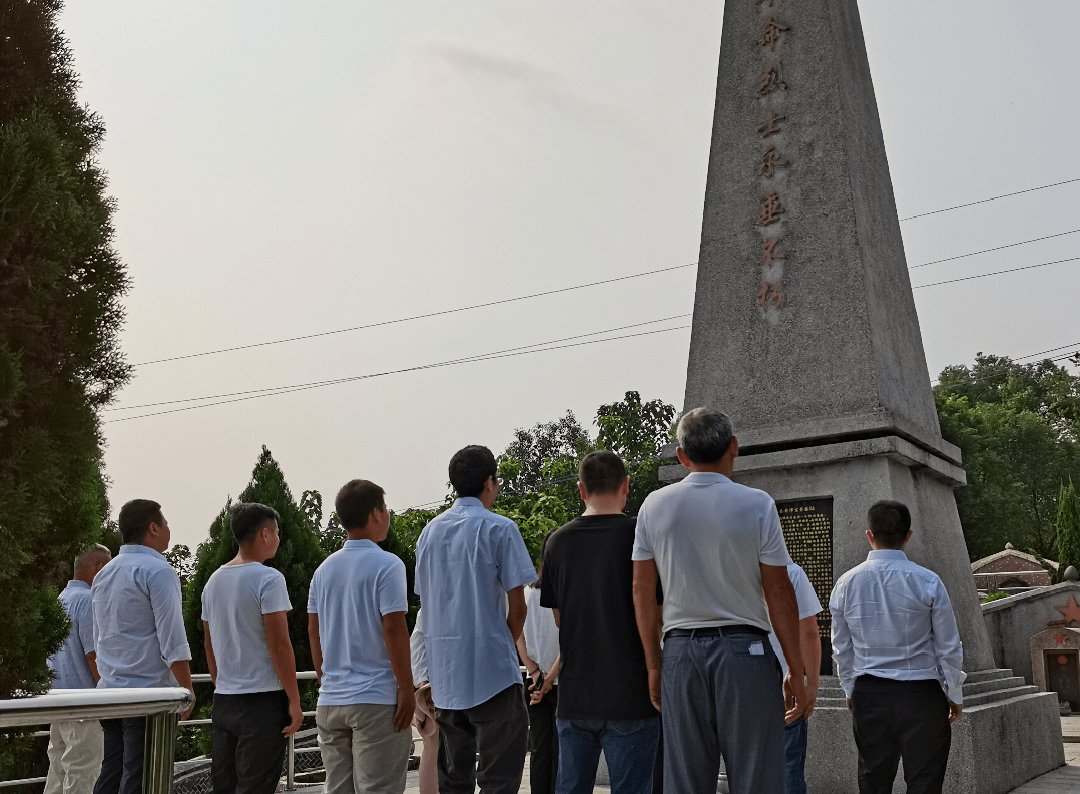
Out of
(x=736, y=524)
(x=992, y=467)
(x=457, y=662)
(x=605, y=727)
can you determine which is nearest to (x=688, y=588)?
(x=736, y=524)

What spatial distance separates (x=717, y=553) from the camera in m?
3.37

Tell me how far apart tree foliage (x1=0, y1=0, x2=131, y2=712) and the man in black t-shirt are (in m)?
1.65

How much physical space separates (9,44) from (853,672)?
13.8 feet

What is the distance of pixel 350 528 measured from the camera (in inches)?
171

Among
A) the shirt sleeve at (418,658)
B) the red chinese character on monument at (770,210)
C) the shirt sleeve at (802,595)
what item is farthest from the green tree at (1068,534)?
the shirt sleeve at (418,658)

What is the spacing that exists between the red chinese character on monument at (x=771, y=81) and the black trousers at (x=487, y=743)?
5.63 m

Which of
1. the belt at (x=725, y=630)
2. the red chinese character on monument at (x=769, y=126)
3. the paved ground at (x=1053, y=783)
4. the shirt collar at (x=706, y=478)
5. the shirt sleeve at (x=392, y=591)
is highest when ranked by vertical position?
the red chinese character on monument at (x=769, y=126)

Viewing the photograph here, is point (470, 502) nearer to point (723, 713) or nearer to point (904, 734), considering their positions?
point (723, 713)

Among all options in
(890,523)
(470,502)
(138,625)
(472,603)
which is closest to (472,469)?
(470,502)

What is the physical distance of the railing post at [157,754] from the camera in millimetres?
2488

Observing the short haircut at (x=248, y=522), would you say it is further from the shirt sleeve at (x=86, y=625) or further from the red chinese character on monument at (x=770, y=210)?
the red chinese character on monument at (x=770, y=210)

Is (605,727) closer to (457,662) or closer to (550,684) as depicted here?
(457,662)

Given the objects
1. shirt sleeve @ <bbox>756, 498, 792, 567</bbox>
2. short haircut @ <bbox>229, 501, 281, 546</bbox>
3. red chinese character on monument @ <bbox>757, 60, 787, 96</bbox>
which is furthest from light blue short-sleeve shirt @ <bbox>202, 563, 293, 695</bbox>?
red chinese character on monument @ <bbox>757, 60, 787, 96</bbox>

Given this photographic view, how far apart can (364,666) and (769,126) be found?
5.45 meters
